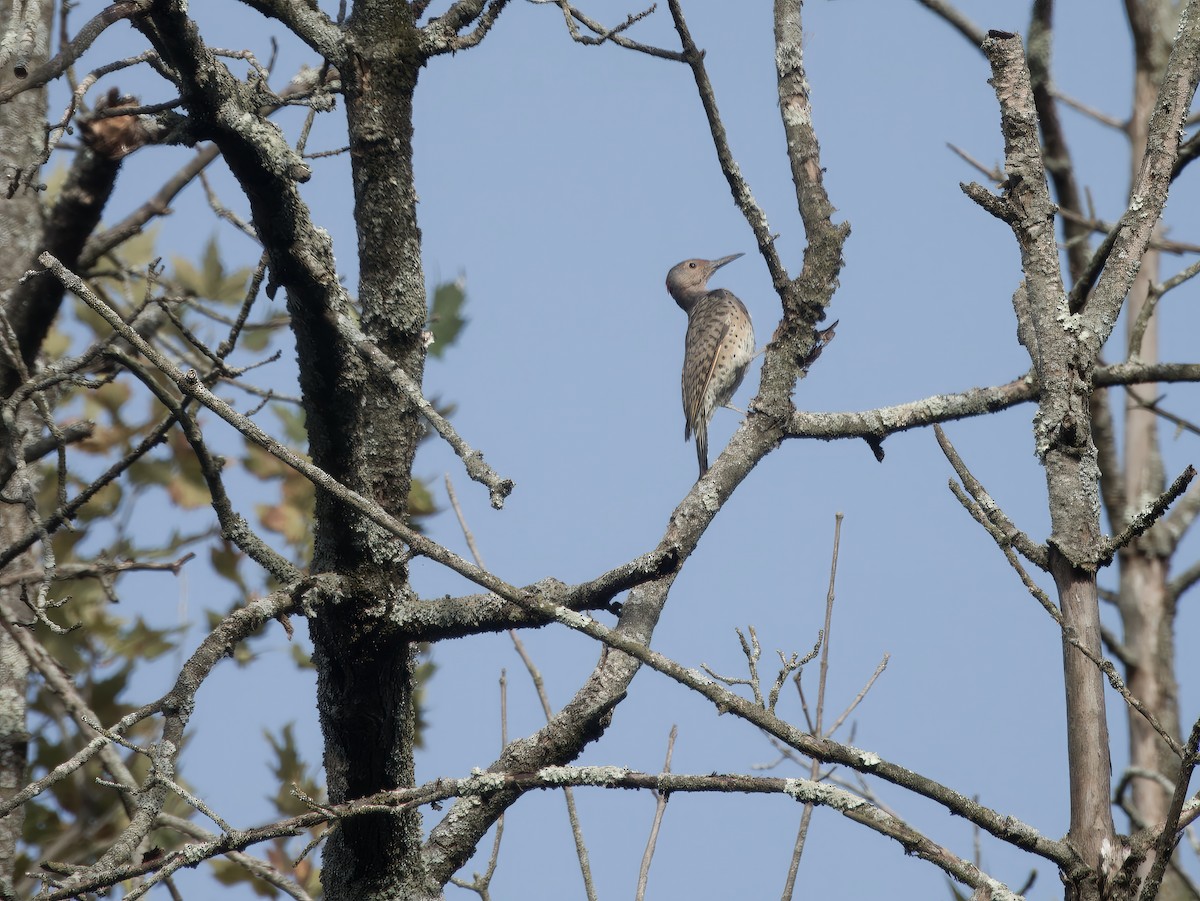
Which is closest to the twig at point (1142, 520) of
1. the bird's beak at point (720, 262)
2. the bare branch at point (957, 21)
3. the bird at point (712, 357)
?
the bare branch at point (957, 21)

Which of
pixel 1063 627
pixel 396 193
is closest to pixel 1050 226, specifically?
pixel 1063 627

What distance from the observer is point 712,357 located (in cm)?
975

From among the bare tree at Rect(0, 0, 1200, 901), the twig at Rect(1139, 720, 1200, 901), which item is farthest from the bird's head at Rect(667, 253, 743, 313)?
the twig at Rect(1139, 720, 1200, 901)

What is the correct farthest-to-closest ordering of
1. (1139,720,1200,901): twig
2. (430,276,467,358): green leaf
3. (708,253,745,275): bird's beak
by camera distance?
(708,253,745,275): bird's beak, (430,276,467,358): green leaf, (1139,720,1200,901): twig

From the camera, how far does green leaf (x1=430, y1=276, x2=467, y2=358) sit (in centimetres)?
598

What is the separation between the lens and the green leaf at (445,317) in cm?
A: 598

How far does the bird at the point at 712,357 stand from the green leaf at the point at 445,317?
3.77 metres

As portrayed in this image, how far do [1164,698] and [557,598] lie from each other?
15.6 ft

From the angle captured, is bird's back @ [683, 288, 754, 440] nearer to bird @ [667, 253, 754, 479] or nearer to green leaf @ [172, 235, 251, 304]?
bird @ [667, 253, 754, 479]

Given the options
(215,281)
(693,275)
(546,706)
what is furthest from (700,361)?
(546,706)

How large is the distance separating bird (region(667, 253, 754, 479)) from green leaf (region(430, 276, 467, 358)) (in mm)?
3772

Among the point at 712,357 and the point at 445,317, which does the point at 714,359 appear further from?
the point at 445,317

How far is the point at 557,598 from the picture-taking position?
275 centimetres

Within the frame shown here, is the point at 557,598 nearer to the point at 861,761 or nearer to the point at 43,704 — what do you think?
the point at 861,761
